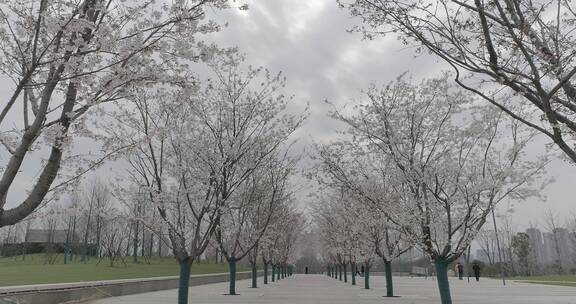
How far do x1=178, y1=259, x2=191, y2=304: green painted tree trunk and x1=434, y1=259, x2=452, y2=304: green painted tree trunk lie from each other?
19.8ft

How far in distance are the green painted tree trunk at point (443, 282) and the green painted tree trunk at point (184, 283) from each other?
6024 mm

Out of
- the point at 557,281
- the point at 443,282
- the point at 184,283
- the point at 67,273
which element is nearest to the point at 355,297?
the point at 443,282

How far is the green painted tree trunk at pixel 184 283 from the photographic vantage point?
10082mm

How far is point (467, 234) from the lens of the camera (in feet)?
33.2

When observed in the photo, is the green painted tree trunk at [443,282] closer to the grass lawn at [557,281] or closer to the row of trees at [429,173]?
the row of trees at [429,173]

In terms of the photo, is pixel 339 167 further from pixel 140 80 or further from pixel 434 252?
pixel 140 80

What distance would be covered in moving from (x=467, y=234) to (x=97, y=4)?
360 inches

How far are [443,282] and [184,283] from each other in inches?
242

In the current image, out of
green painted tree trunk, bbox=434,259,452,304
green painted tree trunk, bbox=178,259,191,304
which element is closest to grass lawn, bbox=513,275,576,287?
green painted tree trunk, bbox=434,259,452,304

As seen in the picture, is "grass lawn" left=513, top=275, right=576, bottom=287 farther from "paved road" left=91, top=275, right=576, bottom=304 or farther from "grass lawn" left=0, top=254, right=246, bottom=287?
"grass lawn" left=0, top=254, right=246, bottom=287

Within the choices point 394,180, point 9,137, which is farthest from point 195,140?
point 9,137

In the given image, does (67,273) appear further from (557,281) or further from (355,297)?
(557,281)

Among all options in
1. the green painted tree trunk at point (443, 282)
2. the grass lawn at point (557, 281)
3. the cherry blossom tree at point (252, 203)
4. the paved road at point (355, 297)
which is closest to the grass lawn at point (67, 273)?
the paved road at point (355, 297)

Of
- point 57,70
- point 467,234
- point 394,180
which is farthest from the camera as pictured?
point 394,180
